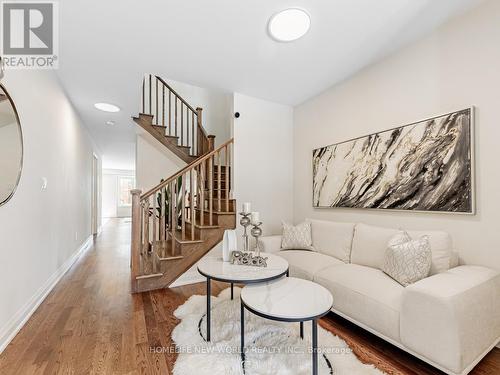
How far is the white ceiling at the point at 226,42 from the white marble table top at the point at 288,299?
2091 millimetres

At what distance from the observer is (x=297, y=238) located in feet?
9.62

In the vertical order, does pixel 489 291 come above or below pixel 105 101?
below

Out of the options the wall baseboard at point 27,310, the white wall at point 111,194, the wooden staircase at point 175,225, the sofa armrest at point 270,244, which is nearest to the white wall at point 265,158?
the wooden staircase at point 175,225

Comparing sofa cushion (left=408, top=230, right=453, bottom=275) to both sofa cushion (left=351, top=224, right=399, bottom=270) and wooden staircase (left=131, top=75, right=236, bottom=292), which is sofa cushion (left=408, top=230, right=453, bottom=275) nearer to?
sofa cushion (left=351, top=224, right=399, bottom=270)

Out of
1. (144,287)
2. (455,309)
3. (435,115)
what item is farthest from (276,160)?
(455,309)

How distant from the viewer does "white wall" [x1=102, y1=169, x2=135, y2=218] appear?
11.1 metres

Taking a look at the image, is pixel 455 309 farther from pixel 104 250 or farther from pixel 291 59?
pixel 104 250

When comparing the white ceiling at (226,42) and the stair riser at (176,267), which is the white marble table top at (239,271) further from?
the white ceiling at (226,42)

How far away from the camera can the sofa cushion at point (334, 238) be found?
2578 mm

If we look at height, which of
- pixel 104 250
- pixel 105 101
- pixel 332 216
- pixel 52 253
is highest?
pixel 105 101

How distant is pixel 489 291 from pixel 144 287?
9.99 feet

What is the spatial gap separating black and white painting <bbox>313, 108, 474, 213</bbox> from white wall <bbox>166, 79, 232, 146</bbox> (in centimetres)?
259

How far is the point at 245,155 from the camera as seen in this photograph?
344 cm

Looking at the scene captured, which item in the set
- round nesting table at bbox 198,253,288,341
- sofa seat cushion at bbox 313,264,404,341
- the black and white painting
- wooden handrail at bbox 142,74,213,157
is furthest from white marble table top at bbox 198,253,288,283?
wooden handrail at bbox 142,74,213,157
